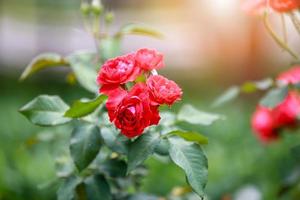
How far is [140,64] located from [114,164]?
256mm

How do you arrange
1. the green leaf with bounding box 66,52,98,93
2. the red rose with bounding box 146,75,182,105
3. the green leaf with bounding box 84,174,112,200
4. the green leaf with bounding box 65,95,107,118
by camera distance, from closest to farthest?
the red rose with bounding box 146,75,182,105, the green leaf with bounding box 65,95,107,118, the green leaf with bounding box 84,174,112,200, the green leaf with bounding box 66,52,98,93

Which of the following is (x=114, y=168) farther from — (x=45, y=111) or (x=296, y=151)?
(x=296, y=151)

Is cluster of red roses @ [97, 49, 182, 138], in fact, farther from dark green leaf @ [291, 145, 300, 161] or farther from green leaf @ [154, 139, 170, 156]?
dark green leaf @ [291, 145, 300, 161]

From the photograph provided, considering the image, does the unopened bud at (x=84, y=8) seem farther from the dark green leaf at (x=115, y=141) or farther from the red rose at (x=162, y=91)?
the red rose at (x=162, y=91)

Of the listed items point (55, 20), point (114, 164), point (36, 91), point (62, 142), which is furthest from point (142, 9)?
point (114, 164)

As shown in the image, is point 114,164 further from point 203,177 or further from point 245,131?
point 245,131

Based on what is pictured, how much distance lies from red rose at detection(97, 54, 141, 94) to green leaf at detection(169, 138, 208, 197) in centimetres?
13

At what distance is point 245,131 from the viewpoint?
293 centimetres

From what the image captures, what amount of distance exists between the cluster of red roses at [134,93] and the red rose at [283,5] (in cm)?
31

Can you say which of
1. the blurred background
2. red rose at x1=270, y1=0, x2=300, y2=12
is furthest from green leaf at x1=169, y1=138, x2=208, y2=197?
the blurred background

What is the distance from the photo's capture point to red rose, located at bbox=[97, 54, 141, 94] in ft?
3.51

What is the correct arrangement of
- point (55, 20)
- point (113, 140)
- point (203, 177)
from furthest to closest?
point (55, 20) < point (113, 140) < point (203, 177)

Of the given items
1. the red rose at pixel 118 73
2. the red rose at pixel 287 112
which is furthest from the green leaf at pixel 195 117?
the red rose at pixel 287 112

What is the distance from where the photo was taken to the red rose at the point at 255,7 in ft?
4.36
